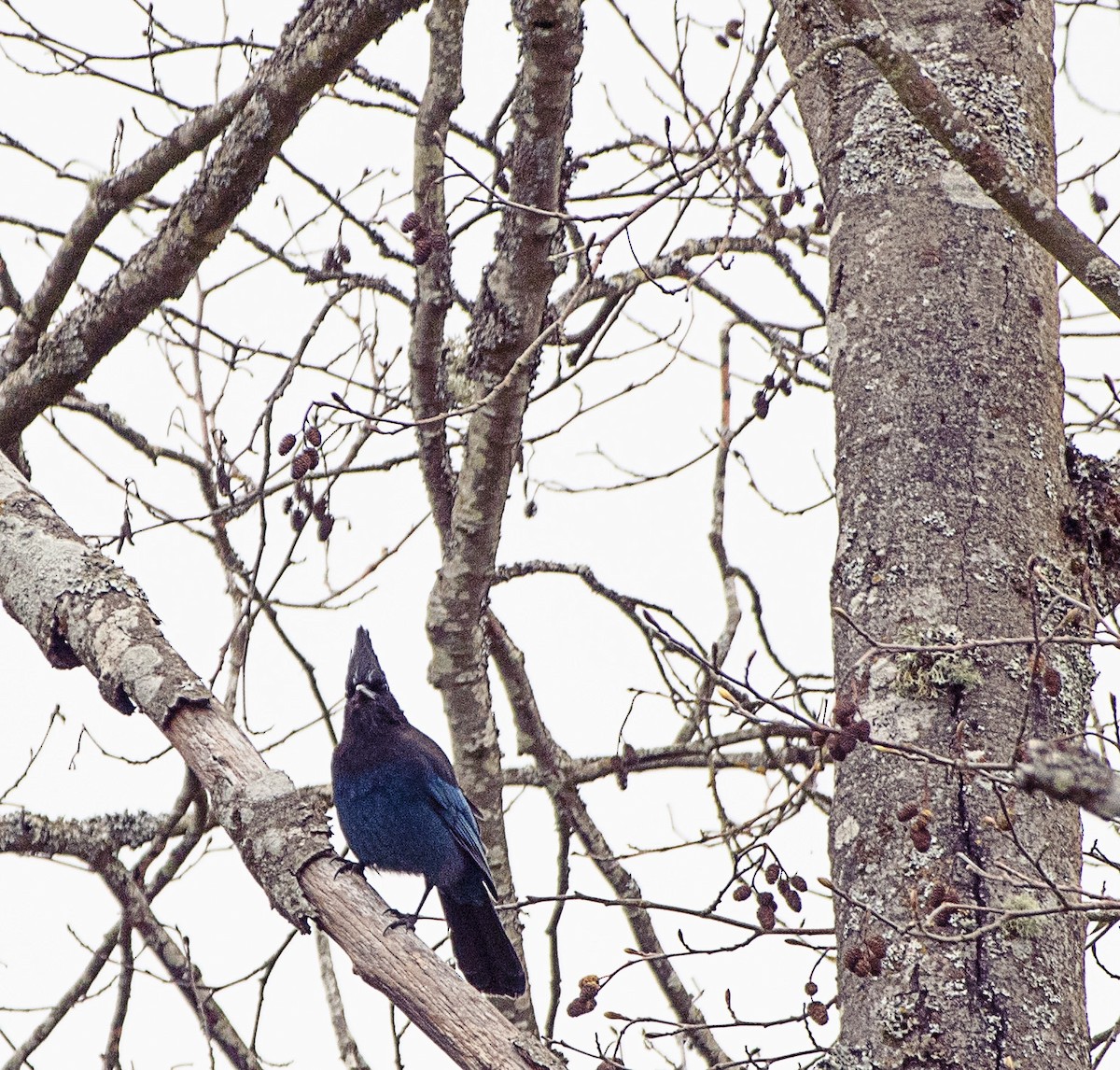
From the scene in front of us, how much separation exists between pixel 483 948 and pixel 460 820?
0.39m

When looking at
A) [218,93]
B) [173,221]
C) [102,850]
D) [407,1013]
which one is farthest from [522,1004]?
[218,93]

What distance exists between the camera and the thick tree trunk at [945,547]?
2.37 metres

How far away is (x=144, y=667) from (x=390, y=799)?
150cm

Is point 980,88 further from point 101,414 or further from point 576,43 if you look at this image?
point 101,414

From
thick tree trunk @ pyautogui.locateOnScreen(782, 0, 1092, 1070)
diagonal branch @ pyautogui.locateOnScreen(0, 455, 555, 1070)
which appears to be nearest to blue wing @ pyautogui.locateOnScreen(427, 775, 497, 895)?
diagonal branch @ pyautogui.locateOnScreen(0, 455, 555, 1070)

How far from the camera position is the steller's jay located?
4246 millimetres

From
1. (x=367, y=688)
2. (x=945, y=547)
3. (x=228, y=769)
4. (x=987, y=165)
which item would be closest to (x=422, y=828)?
(x=367, y=688)

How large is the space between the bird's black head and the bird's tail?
0.62m

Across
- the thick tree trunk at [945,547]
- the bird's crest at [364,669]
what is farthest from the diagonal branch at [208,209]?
the bird's crest at [364,669]

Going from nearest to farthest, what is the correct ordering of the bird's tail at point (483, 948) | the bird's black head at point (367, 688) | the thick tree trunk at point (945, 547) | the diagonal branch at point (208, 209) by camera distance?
the thick tree trunk at point (945, 547)
the diagonal branch at point (208, 209)
the bird's tail at point (483, 948)
the bird's black head at point (367, 688)

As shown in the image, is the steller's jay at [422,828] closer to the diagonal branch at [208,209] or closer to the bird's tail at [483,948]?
the bird's tail at [483,948]

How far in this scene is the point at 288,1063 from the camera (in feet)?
16.4

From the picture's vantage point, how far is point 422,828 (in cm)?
438

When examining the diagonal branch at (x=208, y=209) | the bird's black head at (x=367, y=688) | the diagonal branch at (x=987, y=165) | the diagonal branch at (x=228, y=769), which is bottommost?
the diagonal branch at (x=228, y=769)
